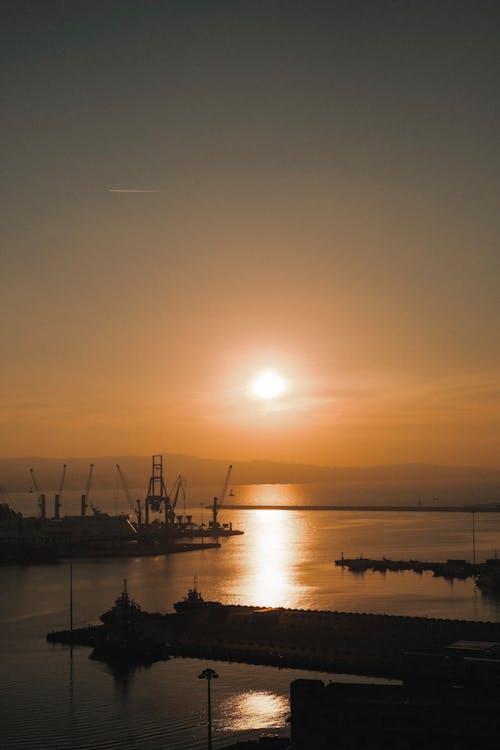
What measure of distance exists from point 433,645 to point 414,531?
204 feet

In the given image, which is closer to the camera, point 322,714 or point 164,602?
point 322,714

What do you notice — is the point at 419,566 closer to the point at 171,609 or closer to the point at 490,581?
the point at 490,581

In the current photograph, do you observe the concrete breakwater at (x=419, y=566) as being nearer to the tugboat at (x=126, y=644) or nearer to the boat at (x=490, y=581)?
the boat at (x=490, y=581)

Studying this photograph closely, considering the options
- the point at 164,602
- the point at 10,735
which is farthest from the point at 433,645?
the point at 164,602

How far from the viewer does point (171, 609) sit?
31312 millimetres

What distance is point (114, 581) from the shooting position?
136 feet

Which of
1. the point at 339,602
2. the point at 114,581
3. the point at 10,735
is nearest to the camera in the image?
the point at 10,735

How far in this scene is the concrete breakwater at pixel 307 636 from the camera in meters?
20.7

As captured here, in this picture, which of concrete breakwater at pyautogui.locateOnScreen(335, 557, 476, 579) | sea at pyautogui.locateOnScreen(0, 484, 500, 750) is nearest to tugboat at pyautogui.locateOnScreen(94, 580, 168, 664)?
sea at pyautogui.locateOnScreen(0, 484, 500, 750)

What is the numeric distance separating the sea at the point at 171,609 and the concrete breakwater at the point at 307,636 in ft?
2.27

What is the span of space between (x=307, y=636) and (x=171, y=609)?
901 centimetres

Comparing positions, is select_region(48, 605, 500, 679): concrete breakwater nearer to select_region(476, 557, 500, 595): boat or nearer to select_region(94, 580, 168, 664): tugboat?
select_region(94, 580, 168, 664): tugboat

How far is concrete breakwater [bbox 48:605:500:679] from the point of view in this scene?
2069 centimetres

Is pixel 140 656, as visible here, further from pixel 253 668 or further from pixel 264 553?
pixel 264 553
